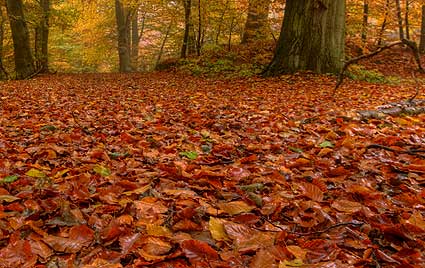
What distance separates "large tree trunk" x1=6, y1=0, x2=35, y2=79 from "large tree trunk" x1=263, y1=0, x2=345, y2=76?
329 inches

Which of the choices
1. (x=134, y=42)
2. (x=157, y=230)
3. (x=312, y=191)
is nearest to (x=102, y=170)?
(x=157, y=230)

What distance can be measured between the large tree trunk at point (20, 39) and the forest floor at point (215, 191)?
867cm

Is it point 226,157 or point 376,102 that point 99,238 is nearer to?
point 226,157

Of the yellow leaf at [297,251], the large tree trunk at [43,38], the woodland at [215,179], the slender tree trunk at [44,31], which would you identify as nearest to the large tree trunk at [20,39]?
the large tree trunk at [43,38]

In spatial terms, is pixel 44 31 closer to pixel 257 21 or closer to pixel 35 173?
pixel 257 21

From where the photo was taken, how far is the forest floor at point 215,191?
5.09 feet

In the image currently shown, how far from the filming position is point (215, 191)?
226 centimetres

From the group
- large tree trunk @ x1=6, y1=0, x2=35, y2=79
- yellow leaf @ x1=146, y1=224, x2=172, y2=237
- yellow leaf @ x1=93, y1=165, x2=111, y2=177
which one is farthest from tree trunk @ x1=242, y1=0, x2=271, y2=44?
yellow leaf @ x1=146, y1=224, x2=172, y2=237

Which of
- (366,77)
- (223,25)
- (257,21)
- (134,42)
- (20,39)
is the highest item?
(257,21)

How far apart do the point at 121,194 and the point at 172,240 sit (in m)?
0.63

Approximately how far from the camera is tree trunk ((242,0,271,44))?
13.1m

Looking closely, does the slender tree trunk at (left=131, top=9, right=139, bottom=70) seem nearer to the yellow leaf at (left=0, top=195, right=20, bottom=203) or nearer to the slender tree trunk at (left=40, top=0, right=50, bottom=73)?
the slender tree trunk at (left=40, top=0, right=50, bottom=73)

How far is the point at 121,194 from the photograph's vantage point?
2152mm

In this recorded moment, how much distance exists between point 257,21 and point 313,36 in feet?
22.3
